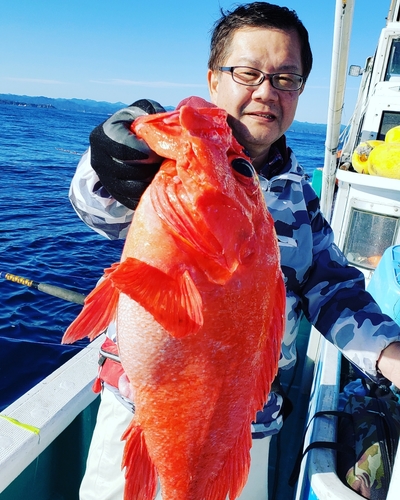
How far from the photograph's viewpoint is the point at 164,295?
123 cm

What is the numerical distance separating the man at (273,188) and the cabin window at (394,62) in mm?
6854

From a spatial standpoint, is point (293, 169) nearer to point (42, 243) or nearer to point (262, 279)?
point (262, 279)

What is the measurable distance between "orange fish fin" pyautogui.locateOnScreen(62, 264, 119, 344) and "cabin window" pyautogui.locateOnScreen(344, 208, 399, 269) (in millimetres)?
4642

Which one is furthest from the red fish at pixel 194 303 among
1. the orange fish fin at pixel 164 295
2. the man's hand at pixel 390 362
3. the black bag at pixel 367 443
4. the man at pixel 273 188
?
the black bag at pixel 367 443

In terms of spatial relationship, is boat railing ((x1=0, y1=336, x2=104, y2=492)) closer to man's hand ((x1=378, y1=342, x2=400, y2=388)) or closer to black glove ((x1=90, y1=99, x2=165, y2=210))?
black glove ((x1=90, y1=99, x2=165, y2=210))

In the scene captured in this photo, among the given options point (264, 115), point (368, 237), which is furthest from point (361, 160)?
point (264, 115)

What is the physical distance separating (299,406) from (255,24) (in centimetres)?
349

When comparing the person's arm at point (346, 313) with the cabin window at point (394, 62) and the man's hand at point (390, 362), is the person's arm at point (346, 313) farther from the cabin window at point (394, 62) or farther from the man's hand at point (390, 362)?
the cabin window at point (394, 62)

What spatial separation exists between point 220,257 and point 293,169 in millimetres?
1132

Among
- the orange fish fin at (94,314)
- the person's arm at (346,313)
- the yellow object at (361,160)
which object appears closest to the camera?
the orange fish fin at (94,314)

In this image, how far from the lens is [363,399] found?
8.48 feet

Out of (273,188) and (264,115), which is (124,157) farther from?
(273,188)

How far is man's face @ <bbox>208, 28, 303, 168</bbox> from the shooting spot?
5.91ft

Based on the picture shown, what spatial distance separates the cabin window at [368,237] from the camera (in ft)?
17.2
